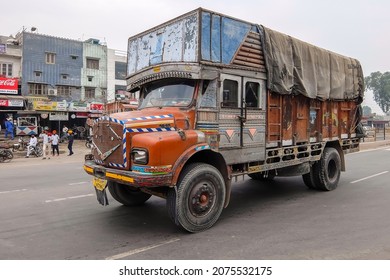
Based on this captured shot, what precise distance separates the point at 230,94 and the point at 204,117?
0.79m

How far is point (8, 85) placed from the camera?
27281 millimetres

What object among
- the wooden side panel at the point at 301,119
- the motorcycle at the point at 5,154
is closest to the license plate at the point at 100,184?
the wooden side panel at the point at 301,119

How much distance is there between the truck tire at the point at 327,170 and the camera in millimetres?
8203

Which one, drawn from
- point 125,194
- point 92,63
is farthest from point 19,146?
point 125,194

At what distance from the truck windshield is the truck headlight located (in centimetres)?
116

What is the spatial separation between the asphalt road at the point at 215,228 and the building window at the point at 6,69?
2450cm

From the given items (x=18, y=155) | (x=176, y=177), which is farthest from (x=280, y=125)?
(x=18, y=155)

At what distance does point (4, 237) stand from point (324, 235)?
4.80m

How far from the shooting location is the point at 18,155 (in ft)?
68.1

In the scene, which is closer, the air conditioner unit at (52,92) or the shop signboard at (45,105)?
the shop signboard at (45,105)

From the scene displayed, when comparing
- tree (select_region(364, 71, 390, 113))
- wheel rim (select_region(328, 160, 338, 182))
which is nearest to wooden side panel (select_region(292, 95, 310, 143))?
wheel rim (select_region(328, 160, 338, 182))

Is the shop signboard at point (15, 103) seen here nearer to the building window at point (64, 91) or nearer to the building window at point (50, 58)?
the building window at point (64, 91)

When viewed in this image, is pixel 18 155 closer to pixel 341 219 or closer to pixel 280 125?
pixel 280 125

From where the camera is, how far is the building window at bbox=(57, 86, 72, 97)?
31.0 metres
